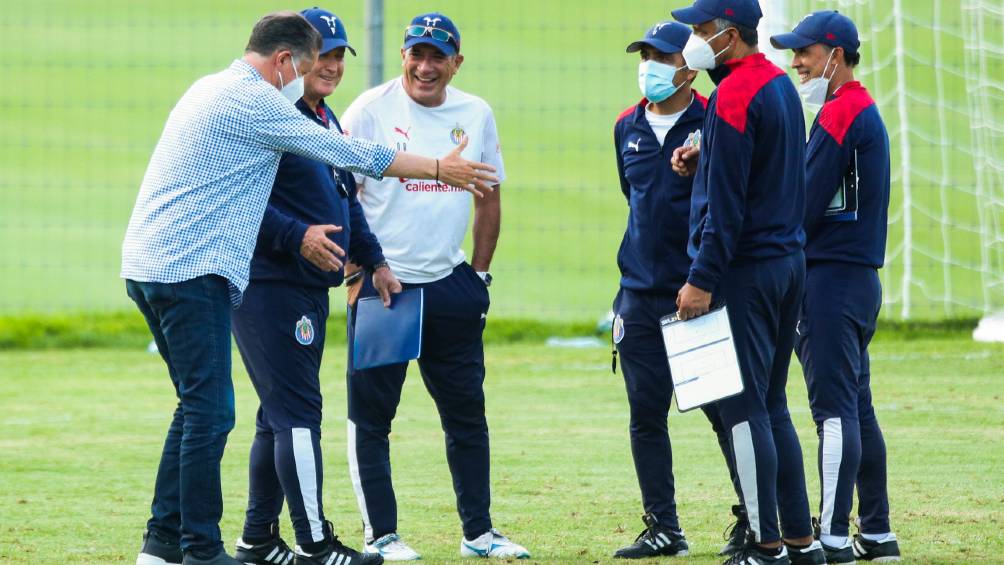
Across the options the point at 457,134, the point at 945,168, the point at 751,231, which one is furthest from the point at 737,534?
the point at 945,168

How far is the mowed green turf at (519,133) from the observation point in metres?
14.0

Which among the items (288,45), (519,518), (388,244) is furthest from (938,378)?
(288,45)

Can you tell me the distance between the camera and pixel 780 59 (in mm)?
A: 11898

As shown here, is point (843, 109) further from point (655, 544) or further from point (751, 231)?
point (655, 544)

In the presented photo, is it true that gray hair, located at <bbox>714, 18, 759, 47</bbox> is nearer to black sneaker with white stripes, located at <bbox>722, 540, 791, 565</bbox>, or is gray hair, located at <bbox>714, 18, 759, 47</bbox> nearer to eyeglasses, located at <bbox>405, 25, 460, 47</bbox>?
eyeglasses, located at <bbox>405, 25, 460, 47</bbox>

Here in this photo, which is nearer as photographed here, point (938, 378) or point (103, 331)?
point (938, 378)

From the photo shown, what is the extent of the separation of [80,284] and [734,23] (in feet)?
37.8

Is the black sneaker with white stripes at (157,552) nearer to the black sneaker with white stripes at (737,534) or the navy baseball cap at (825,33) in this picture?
the black sneaker with white stripes at (737,534)

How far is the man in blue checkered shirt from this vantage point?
514 cm

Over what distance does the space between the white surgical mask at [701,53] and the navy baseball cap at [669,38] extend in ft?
1.70

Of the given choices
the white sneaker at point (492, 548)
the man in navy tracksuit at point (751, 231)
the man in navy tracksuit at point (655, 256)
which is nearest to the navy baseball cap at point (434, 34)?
the man in navy tracksuit at point (655, 256)

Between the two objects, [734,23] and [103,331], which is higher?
[734,23]

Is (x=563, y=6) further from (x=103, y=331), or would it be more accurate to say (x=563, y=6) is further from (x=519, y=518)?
(x=519, y=518)

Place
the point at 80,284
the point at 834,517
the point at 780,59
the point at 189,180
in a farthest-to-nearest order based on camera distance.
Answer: the point at 80,284
the point at 780,59
the point at 834,517
the point at 189,180
